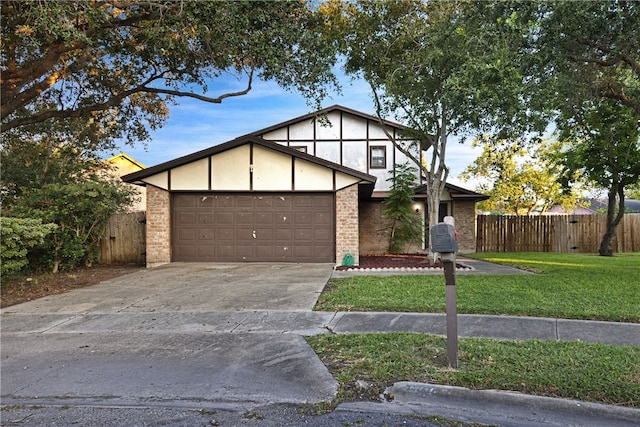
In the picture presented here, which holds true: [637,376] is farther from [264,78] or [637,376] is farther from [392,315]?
[264,78]

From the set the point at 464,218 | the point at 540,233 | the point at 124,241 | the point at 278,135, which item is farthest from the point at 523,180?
the point at 124,241

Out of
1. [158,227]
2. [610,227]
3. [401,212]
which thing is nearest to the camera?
[158,227]

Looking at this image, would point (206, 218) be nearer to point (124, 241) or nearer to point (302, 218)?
point (302, 218)

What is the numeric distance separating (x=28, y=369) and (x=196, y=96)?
9011 mm

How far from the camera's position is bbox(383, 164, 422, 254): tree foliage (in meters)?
16.5

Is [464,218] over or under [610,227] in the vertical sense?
over

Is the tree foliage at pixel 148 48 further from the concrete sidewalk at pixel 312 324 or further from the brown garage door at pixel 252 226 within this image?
the concrete sidewalk at pixel 312 324

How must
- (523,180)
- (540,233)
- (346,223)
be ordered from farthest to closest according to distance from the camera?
1. (523,180)
2. (540,233)
3. (346,223)

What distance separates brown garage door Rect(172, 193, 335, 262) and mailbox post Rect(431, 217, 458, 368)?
31.2ft

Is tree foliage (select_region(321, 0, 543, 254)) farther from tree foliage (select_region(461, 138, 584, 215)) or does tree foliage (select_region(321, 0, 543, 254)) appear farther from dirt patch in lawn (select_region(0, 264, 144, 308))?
tree foliage (select_region(461, 138, 584, 215))

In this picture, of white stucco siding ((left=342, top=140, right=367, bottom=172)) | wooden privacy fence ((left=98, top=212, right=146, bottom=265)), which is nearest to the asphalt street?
wooden privacy fence ((left=98, top=212, right=146, bottom=265))

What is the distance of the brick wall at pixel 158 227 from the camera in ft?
43.6

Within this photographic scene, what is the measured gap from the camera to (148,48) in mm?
10727

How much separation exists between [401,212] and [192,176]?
8260 mm
